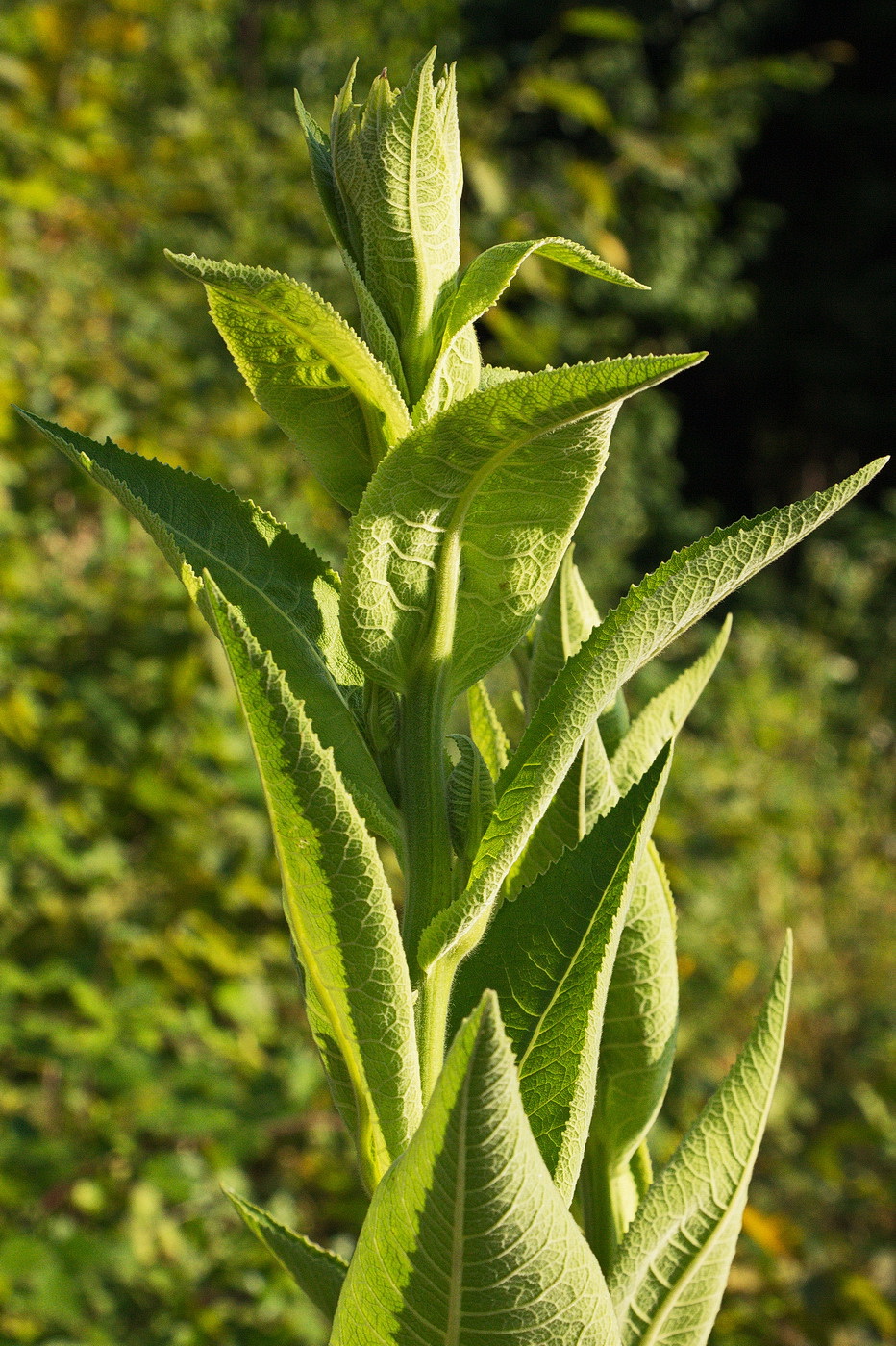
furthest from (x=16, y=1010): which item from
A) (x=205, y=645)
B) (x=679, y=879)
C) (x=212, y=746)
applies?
(x=679, y=879)

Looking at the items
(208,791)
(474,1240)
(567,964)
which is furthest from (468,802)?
(208,791)

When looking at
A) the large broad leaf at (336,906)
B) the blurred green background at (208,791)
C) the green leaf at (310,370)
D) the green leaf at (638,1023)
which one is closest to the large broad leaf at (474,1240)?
the large broad leaf at (336,906)

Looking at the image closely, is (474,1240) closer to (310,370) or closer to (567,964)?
(567,964)

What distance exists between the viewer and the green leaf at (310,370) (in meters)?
0.44

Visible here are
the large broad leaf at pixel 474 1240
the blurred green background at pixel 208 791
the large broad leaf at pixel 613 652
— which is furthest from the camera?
the blurred green background at pixel 208 791

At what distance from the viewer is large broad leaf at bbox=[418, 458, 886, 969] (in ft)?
1.50

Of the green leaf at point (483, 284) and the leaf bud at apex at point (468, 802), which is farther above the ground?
the green leaf at point (483, 284)

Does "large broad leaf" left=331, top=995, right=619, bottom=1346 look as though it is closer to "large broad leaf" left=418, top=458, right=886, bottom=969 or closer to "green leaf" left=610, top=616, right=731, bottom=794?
"large broad leaf" left=418, top=458, right=886, bottom=969

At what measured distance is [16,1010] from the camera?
6.01 ft

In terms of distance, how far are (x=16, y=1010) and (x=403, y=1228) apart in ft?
5.34

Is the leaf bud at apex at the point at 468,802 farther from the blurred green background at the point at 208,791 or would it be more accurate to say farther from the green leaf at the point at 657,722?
the blurred green background at the point at 208,791

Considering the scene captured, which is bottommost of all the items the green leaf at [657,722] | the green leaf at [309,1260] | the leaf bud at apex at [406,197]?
the green leaf at [309,1260]

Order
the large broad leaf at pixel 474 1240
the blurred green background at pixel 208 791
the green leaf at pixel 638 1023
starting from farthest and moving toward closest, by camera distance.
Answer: the blurred green background at pixel 208 791 < the green leaf at pixel 638 1023 < the large broad leaf at pixel 474 1240

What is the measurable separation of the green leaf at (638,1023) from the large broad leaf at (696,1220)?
0.04 m
